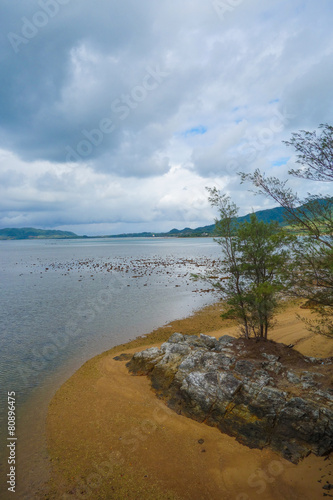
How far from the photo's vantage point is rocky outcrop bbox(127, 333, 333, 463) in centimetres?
905

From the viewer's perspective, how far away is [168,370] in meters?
13.5

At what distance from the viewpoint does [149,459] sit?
941 centimetres

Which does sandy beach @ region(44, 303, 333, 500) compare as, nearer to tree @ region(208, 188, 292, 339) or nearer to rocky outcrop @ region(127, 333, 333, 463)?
rocky outcrop @ region(127, 333, 333, 463)

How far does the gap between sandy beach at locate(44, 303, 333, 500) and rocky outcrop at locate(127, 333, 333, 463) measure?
0.45m

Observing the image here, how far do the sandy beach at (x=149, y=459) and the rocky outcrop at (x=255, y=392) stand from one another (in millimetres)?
450

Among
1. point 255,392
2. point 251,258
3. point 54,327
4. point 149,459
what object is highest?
point 251,258

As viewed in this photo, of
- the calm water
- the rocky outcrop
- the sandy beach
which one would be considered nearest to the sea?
the calm water

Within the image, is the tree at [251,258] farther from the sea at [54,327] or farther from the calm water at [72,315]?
the calm water at [72,315]

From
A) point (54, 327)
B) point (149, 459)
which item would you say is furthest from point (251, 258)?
point (54, 327)

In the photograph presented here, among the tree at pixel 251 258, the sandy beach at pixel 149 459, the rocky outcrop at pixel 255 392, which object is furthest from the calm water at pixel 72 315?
the tree at pixel 251 258

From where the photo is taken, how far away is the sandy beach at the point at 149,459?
8125 mm

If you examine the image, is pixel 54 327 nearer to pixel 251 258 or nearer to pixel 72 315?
pixel 72 315

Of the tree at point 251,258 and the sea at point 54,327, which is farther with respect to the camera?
the tree at point 251,258

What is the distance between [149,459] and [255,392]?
4.88 m
